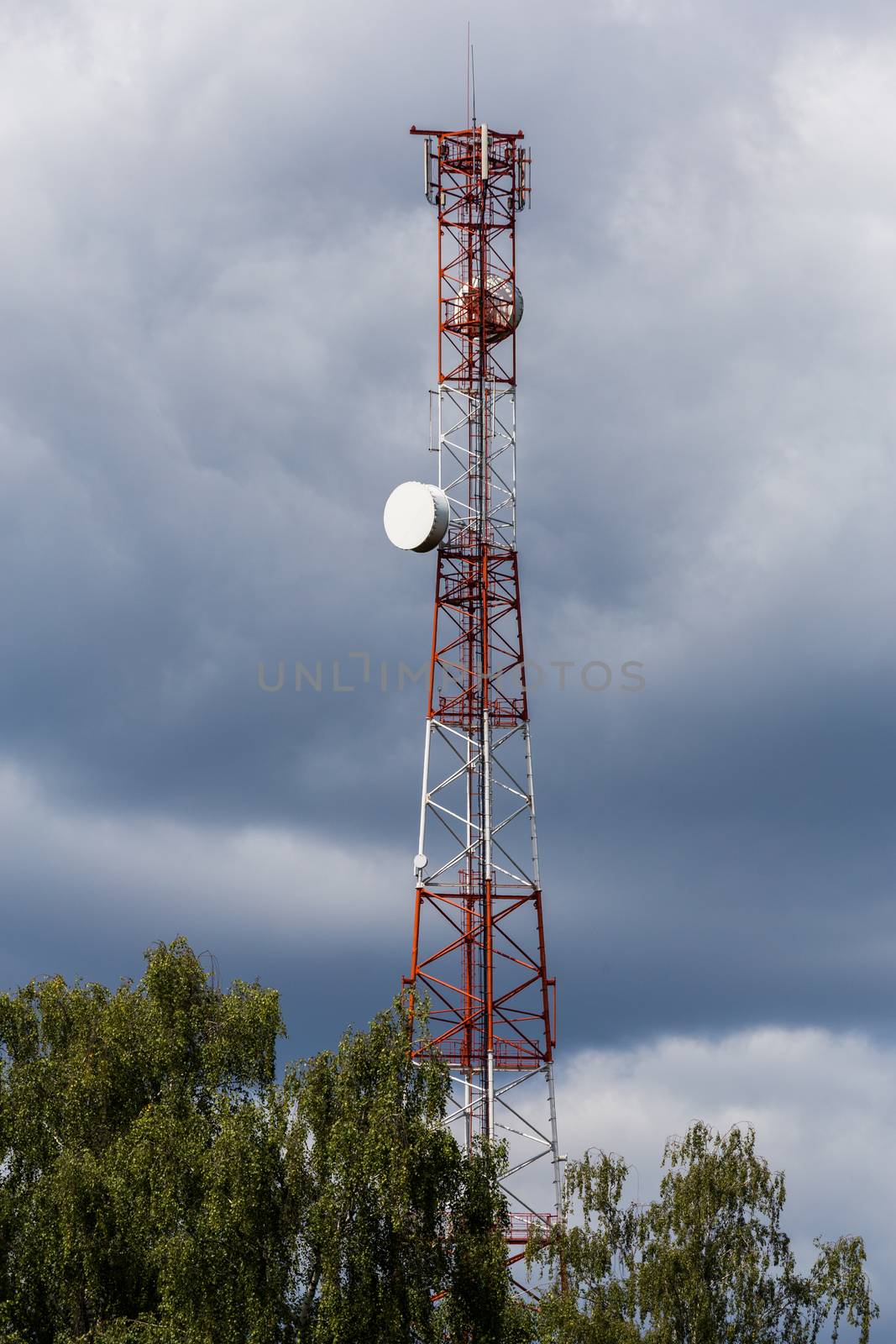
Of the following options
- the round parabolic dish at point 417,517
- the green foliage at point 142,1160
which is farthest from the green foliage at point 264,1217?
the round parabolic dish at point 417,517

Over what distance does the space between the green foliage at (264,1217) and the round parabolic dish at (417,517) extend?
17730 mm

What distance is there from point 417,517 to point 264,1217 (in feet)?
74.4

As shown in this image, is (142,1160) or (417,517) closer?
(142,1160)

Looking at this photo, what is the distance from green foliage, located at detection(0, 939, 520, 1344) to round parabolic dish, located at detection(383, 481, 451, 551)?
17.7 metres

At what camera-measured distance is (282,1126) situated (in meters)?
41.9

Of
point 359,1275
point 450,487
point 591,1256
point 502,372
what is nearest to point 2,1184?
point 359,1275

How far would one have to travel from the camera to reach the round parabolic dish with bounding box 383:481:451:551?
185 ft

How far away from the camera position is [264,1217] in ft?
134

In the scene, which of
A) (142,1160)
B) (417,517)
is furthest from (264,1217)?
(417,517)

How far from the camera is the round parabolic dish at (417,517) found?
185 feet

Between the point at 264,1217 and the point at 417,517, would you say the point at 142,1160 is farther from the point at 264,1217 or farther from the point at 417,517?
the point at 417,517

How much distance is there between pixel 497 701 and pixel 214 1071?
47.9 feet

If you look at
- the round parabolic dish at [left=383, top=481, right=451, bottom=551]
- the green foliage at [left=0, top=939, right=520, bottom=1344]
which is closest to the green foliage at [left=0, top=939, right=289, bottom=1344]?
the green foliage at [left=0, top=939, right=520, bottom=1344]

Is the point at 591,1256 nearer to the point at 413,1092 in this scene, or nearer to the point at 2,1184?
the point at 413,1092
